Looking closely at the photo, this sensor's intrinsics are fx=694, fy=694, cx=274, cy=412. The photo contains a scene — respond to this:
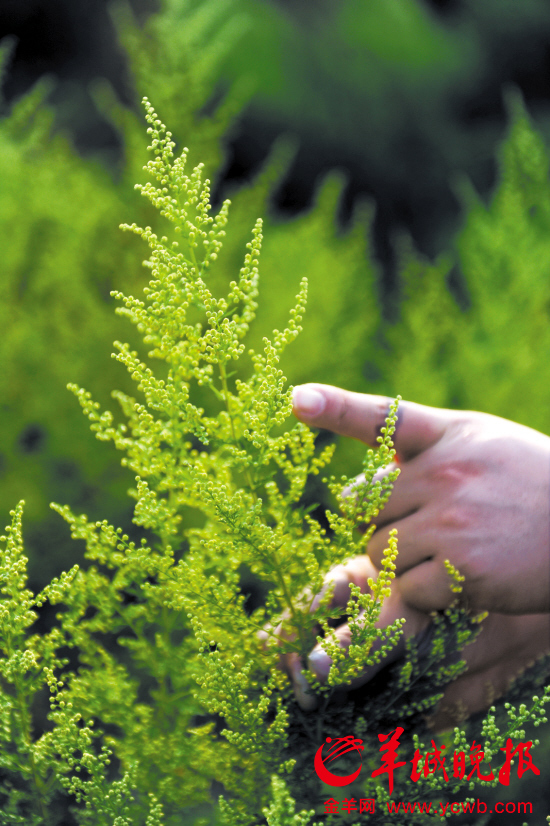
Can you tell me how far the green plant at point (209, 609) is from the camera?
1.33 feet

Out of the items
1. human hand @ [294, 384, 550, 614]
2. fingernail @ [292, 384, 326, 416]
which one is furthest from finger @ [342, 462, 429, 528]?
fingernail @ [292, 384, 326, 416]

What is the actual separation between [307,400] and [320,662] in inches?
6.8

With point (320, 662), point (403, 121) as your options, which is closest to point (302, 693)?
point (320, 662)

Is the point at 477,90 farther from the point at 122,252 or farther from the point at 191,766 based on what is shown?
the point at 191,766

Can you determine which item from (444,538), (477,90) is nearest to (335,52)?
(477,90)

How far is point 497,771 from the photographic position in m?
0.43

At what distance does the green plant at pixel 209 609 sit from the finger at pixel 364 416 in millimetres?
33

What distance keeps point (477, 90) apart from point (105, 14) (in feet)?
4.97

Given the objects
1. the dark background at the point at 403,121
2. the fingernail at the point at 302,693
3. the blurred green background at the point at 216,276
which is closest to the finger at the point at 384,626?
the fingernail at the point at 302,693

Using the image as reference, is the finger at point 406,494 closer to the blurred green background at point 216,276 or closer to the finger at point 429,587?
the finger at point 429,587

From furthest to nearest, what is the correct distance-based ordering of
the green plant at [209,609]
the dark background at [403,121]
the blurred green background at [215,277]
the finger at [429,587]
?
the dark background at [403,121], the blurred green background at [215,277], the finger at [429,587], the green plant at [209,609]

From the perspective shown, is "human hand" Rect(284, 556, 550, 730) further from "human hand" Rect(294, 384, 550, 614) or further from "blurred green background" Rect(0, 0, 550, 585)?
"blurred green background" Rect(0, 0, 550, 585)

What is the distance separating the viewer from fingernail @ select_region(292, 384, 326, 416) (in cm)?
47

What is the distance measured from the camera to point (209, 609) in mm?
431
